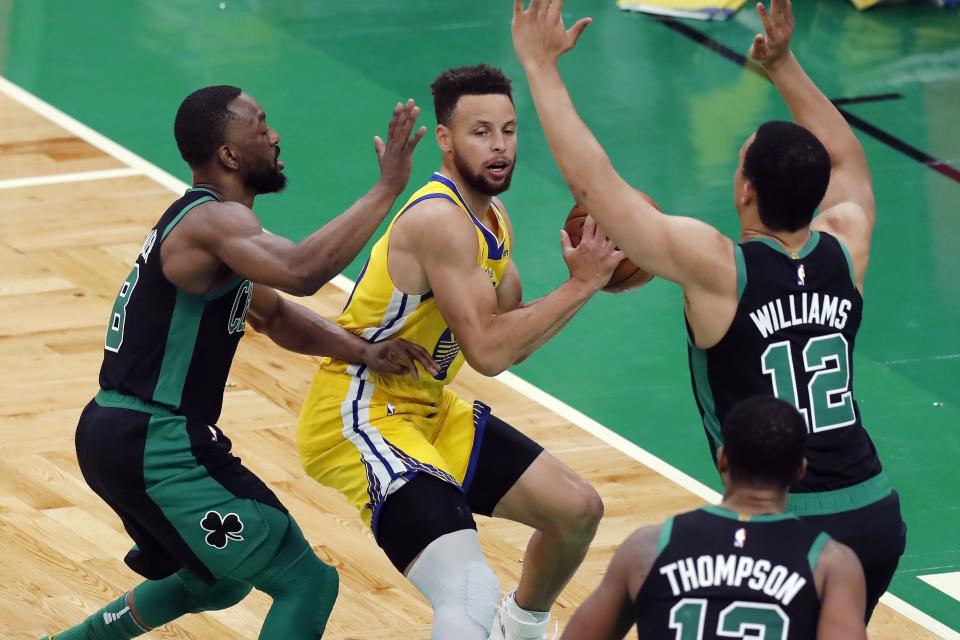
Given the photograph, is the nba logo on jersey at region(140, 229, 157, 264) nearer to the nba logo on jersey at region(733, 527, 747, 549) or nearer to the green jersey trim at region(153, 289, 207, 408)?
the green jersey trim at region(153, 289, 207, 408)

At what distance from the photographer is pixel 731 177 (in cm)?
1068

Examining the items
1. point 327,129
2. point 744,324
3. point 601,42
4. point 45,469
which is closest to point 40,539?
point 45,469

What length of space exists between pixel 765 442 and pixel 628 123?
7.83 metres

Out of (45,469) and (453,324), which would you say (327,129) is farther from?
(453,324)

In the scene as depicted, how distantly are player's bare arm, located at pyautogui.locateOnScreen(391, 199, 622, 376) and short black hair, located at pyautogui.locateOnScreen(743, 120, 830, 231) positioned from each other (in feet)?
2.27

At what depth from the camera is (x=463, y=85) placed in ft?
18.5

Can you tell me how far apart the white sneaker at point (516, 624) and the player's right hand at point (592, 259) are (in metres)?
1.39

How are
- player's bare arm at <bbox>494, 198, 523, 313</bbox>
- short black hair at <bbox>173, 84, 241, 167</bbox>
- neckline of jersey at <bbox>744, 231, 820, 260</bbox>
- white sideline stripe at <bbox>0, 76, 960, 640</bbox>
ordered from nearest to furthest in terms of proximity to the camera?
neckline of jersey at <bbox>744, 231, 820, 260</bbox>, short black hair at <bbox>173, 84, 241, 167</bbox>, player's bare arm at <bbox>494, 198, 523, 313</bbox>, white sideline stripe at <bbox>0, 76, 960, 640</bbox>

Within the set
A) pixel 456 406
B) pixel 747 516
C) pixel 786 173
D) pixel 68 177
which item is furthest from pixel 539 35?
pixel 68 177

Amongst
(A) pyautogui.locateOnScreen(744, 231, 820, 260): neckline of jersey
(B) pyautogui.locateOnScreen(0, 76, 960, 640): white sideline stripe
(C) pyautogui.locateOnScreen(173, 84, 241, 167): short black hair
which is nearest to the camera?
(A) pyautogui.locateOnScreen(744, 231, 820, 260): neckline of jersey

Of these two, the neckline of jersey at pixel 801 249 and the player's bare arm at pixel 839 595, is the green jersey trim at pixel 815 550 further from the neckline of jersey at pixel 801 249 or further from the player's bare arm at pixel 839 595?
the neckline of jersey at pixel 801 249

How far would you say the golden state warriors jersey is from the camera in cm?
552

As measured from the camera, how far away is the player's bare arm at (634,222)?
4.46m

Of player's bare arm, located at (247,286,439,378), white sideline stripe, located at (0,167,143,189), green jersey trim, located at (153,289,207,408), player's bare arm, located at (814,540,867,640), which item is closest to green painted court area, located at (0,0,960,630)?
white sideline stripe, located at (0,167,143,189)
